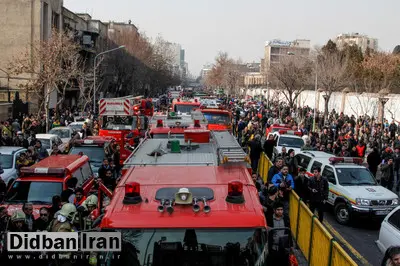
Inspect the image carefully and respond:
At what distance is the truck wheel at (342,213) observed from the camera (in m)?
14.2

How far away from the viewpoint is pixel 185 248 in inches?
212

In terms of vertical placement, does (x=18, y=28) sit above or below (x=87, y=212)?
above

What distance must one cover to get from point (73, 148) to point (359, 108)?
29.5 m

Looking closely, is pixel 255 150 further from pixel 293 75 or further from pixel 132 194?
pixel 293 75

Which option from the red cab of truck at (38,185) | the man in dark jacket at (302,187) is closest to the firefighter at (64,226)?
the red cab of truck at (38,185)

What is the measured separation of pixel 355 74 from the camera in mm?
52250

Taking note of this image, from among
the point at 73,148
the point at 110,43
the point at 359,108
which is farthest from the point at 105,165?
the point at 110,43

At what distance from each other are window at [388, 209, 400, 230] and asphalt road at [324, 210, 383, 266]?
4.65 ft

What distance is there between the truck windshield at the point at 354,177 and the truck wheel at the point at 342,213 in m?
0.69

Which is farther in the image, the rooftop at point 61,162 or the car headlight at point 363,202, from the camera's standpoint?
the car headlight at point 363,202

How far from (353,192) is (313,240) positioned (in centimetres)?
468

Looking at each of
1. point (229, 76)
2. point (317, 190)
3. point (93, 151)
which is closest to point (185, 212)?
point (317, 190)

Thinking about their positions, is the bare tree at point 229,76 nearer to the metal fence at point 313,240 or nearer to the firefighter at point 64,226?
the metal fence at point 313,240

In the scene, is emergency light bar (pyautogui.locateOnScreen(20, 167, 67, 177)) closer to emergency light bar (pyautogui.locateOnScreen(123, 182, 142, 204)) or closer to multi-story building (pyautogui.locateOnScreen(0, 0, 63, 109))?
emergency light bar (pyautogui.locateOnScreen(123, 182, 142, 204))
